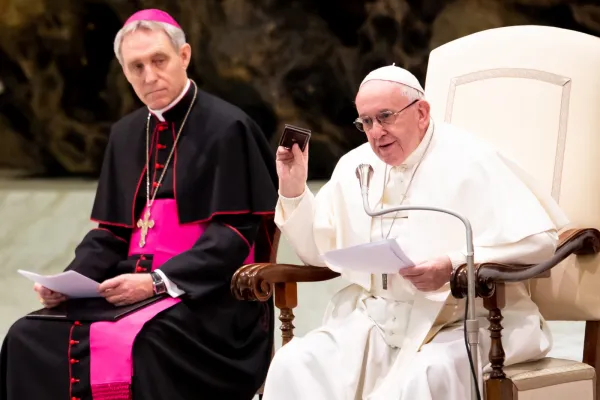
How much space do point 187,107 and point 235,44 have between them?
3627 millimetres

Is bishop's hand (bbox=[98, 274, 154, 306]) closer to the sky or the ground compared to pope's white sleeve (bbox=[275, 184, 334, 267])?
closer to the ground

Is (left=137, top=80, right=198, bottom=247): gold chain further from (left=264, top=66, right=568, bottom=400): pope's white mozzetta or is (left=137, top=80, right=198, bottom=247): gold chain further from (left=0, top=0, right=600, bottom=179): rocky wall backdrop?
(left=0, top=0, right=600, bottom=179): rocky wall backdrop

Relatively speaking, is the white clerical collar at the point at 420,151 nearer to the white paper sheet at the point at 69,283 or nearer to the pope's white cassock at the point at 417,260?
the pope's white cassock at the point at 417,260

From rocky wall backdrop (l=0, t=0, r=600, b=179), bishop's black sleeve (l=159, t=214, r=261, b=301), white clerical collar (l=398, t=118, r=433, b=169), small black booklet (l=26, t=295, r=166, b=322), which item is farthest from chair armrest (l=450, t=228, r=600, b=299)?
rocky wall backdrop (l=0, t=0, r=600, b=179)

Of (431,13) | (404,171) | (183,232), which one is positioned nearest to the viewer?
(404,171)

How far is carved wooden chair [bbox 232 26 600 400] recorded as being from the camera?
354 cm

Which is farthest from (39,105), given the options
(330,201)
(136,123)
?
(330,201)

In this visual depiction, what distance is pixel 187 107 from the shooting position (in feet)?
14.8

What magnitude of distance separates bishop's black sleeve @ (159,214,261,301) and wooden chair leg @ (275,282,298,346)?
503 millimetres

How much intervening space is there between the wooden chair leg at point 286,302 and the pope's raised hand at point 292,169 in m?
0.33

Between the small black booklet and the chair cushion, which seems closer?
the chair cushion

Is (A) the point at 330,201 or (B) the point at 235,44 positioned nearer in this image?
(A) the point at 330,201

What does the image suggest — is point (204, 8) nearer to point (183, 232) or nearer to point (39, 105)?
point (39, 105)

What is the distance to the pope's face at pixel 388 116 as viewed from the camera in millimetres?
3582
